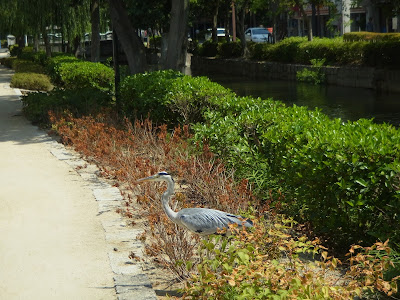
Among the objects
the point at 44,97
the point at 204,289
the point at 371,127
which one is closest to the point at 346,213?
the point at 371,127

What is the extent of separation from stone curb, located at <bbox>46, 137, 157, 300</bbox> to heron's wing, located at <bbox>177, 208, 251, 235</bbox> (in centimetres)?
59

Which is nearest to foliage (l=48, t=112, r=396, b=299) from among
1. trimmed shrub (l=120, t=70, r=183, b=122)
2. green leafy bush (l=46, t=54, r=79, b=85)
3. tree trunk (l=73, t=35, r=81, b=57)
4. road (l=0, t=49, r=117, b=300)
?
road (l=0, t=49, r=117, b=300)

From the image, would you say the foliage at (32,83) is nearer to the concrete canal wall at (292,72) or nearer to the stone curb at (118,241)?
the concrete canal wall at (292,72)

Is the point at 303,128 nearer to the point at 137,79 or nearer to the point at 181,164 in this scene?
the point at 181,164

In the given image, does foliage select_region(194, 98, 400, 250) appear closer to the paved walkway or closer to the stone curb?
the stone curb

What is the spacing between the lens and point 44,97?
15867mm

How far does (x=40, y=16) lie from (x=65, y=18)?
128cm

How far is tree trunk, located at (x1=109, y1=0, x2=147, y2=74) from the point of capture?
59.1 ft

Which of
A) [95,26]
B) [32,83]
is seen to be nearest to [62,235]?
[32,83]

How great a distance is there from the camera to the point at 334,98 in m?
24.3

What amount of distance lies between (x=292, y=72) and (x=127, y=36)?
15372 millimetres

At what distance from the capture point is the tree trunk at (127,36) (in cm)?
1800

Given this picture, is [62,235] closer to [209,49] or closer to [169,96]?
[169,96]

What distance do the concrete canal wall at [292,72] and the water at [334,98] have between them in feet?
1.58
